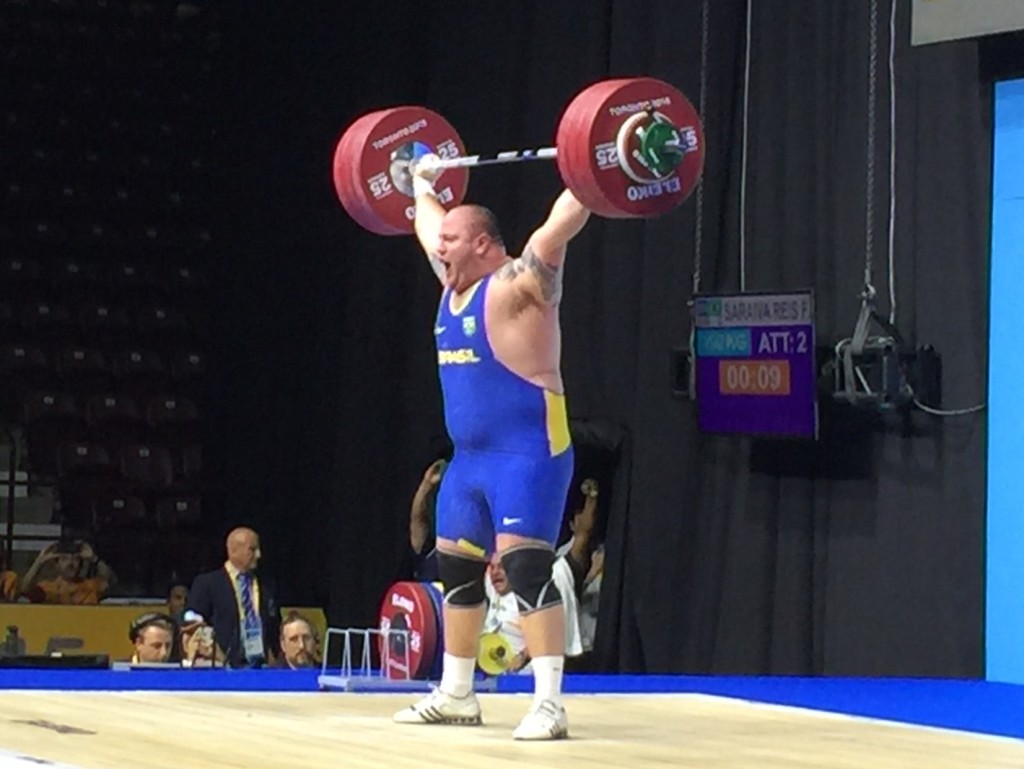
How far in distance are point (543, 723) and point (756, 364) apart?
4.18 m

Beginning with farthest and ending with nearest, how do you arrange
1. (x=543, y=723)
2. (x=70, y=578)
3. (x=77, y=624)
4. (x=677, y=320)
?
(x=70, y=578)
(x=77, y=624)
(x=677, y=320)
(x=543, y=723)

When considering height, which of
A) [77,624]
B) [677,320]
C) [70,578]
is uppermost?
[677,320]

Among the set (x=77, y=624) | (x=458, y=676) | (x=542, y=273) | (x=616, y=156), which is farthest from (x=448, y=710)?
(x=77, y=624)

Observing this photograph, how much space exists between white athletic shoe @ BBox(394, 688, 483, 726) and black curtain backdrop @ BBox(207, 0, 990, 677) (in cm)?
361

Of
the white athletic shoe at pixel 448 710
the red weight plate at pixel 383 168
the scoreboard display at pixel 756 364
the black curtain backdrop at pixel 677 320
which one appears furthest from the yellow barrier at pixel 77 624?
the white athletic shoe at pixel 448 710

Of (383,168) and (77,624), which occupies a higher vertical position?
(383,168)

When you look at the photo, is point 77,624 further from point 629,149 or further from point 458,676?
point 629,149

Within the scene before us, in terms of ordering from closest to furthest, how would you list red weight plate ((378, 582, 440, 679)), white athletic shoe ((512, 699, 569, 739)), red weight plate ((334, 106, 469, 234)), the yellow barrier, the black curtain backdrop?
1. white athletic shoe ((512, 699, 569, 739))
2. red weight plate ((334, 106, 469, 234))
3. red weight plate ((378, 582, 440, 679))
4. the black curtain backdrop
5. the yellow barrier

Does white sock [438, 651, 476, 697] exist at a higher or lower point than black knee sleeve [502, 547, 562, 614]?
lower

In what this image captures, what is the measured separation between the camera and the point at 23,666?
777 cm

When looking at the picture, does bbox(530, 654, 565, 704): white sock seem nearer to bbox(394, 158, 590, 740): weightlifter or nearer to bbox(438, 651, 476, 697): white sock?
bbox(394, 158, 590, 740): weightlifter

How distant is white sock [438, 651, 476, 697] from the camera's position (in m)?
5.46

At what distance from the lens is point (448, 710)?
17.9 feet

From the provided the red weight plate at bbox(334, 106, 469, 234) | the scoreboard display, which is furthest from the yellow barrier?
the red weight plate at bbox(334, 106, 469, 234)
